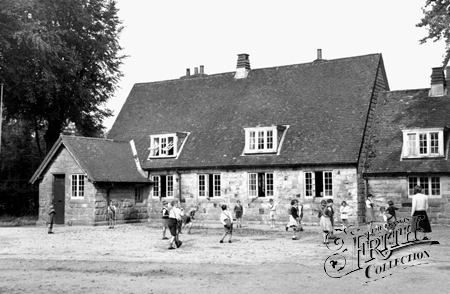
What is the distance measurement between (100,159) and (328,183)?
14120mm

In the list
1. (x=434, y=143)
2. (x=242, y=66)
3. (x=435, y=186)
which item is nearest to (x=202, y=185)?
(x=242, y=66)

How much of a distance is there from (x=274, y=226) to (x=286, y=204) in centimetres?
199

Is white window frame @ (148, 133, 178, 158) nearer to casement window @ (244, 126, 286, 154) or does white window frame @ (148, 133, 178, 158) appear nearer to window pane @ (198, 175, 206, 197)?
window pane @ (198, 175, 206, 197)

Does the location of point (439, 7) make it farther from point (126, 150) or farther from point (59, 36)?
point (59, 36)

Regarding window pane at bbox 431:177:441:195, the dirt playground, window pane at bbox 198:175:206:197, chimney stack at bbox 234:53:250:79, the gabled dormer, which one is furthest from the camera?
chimney stack at bbox 234:53:250:79

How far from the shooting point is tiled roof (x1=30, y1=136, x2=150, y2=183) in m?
35.3

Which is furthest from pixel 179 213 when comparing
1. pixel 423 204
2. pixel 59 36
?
pixel 59 36

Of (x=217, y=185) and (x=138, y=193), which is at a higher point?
(x=217, y=185)

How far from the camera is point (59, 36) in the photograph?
42.9m

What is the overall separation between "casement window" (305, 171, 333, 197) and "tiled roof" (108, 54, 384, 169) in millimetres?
896

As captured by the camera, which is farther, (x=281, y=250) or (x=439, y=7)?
(x=439, y=7)

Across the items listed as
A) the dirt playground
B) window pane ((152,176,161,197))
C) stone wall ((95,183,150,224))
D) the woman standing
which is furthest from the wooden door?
the woman standing

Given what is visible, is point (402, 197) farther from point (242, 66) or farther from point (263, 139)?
point (242, 66)

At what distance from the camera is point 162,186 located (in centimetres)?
3881
